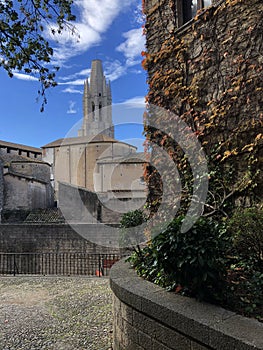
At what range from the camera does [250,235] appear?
308 centimetres

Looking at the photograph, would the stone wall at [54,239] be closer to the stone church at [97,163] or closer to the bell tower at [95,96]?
the stone church at [97,163]

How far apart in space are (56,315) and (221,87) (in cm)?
473

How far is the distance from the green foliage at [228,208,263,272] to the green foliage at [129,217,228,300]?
370 millimetres

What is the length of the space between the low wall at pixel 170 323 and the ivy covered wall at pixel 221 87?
216 centimetres

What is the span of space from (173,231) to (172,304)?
0.64m

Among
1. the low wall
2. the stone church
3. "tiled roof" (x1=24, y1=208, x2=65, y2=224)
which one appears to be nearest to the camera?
the low wall

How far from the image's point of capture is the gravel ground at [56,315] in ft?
13.1

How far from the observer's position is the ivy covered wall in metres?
4.18

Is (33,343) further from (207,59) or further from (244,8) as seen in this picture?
(244,8)

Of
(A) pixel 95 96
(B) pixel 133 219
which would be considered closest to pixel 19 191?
(B) pixel 133 219

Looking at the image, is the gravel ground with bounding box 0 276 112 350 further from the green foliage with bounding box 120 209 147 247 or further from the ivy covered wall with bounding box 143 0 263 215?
the ivy covered wall with bounding box 143 0 263 215

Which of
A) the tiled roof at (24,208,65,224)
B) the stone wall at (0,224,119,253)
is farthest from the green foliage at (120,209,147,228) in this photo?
the tiled roof at (24,208,65,224)

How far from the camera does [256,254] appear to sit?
3.31 m

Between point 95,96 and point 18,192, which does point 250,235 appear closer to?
point 18,192
